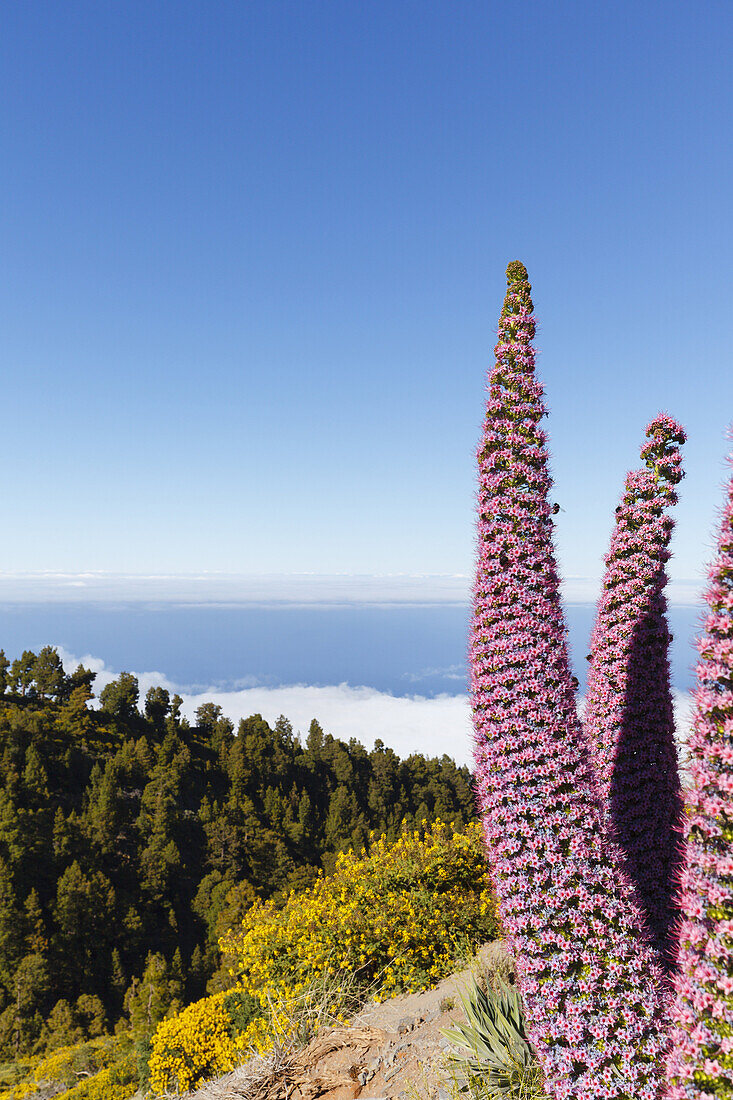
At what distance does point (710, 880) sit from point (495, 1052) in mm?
4046

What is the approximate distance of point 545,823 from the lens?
500cm

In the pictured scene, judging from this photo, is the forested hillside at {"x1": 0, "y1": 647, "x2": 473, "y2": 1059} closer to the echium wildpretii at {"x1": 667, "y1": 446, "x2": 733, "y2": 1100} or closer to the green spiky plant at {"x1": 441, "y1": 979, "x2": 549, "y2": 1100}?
the green spiky plant at {"x1": 441, "y1": 979, "x2": 549, "y2": 1100}

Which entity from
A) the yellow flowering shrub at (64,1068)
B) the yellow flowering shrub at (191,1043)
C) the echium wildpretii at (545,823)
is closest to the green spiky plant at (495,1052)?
the echium wildpretii at (545,823)

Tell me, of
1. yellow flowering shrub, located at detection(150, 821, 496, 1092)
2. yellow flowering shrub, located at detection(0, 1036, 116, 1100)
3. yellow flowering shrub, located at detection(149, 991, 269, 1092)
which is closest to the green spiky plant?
yellow flowering shrub, located at detection(150, 821, 496, 1092)

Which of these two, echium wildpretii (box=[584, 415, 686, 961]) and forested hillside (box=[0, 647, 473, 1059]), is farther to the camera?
forested hillside (box=[0, 647, 473, 1059])

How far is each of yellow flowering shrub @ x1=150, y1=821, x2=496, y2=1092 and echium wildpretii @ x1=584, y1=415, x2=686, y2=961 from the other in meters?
4.36

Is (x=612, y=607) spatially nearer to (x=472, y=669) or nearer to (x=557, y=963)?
(x=472, y=669)

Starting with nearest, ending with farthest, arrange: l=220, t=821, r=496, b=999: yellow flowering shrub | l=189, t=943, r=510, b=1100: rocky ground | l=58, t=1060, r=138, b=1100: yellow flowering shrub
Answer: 1. l=189, t=943, r=510, b=1100: rocky ground
2. l=220, t=821, r=496, b=999: yellow flowering shrub
3. l=58, t=1060, r=138, b=1100: yellow flowering shrub

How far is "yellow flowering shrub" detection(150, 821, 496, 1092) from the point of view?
30.7 feet

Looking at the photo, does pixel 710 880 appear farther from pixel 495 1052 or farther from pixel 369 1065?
pixel 369 1065

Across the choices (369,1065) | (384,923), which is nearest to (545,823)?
(369,1065)

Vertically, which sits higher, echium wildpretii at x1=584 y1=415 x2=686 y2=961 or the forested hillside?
echium wildpretii at x1=584 y1=415 x2=686 y2=961

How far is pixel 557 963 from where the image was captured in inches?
191

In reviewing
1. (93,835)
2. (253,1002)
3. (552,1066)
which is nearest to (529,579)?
(552,1066)
